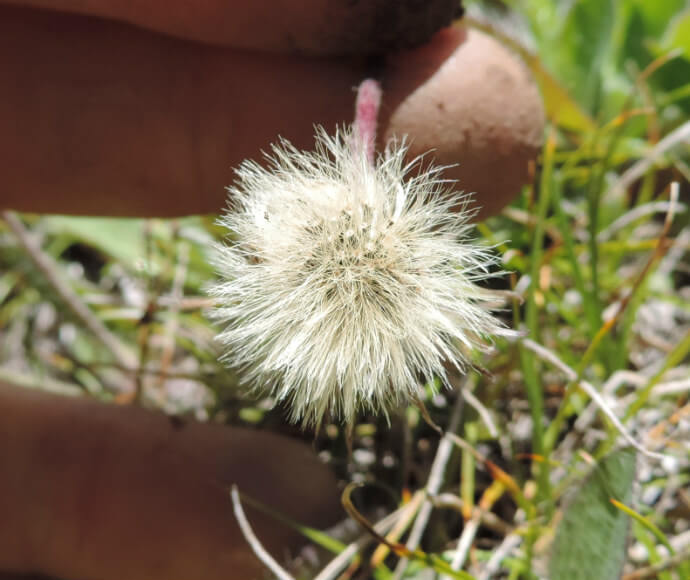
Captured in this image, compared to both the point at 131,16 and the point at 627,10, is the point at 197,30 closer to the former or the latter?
the point at 131,16

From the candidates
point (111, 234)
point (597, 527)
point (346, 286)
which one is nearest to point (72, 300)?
point (111, 234)

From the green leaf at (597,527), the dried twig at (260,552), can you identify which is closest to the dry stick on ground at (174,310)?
the dried twig at (260,552)

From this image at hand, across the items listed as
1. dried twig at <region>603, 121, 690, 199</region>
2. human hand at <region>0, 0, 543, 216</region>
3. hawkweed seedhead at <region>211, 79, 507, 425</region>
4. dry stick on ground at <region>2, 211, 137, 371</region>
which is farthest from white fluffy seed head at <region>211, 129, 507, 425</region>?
dry stick on ground at <region>2, 211, 137, 371</region>


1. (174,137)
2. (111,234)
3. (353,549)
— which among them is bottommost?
(353,549)

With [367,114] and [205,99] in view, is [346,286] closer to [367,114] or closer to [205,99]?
[367,114]

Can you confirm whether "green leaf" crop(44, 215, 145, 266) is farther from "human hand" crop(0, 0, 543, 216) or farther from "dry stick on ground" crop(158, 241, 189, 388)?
"human hand" crop(0, 0, 543, 216)
